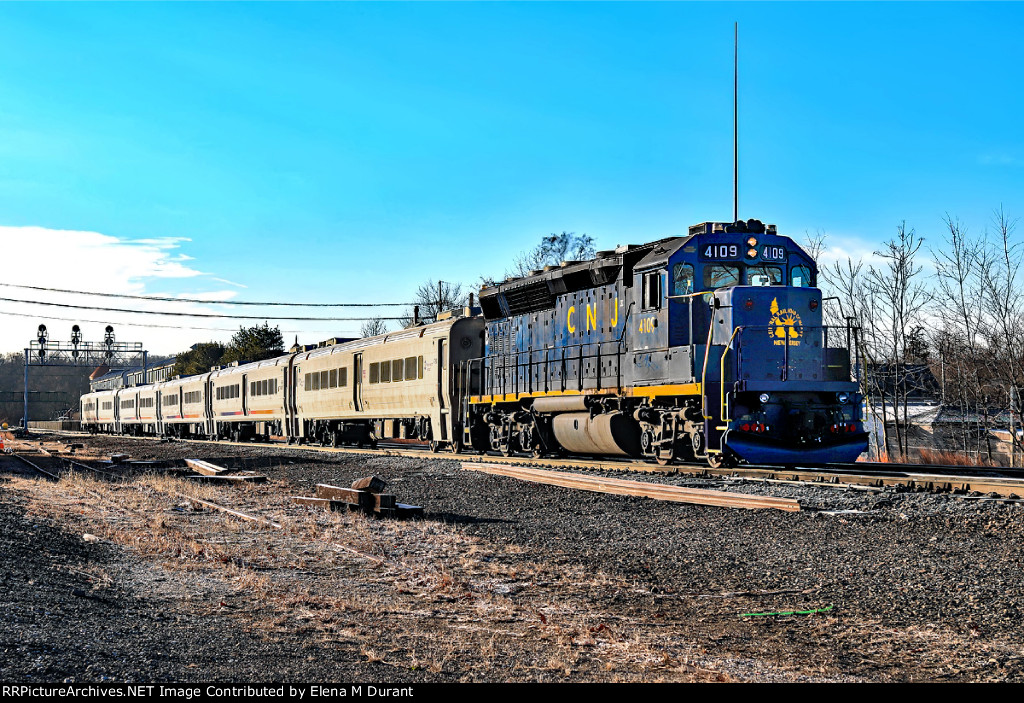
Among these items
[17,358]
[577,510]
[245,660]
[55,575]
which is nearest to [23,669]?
[245,660]

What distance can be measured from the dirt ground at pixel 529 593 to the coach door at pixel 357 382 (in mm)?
15165

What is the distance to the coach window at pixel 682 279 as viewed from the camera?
48.1ft

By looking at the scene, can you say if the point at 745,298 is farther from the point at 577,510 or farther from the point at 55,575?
the point at 55,575

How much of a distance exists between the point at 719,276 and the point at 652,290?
112 cm

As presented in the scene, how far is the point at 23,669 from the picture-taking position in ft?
15.0

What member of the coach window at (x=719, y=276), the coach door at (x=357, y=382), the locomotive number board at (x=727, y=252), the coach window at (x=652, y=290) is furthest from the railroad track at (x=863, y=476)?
the coach door at (x=357, y=382)

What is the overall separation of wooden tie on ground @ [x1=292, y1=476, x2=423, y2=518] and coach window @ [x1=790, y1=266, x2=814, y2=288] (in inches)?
279

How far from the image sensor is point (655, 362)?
15008 millimetres

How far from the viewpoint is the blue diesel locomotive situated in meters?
13.6

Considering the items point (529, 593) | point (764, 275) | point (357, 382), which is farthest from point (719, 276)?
point (357, 382)

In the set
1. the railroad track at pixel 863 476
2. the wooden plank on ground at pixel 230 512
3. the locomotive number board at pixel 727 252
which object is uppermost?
the locomotive number board at pixel 727 252

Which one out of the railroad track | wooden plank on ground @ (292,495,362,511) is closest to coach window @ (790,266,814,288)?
the railroad track

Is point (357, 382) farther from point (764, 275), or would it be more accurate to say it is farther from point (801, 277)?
point (801, 277)

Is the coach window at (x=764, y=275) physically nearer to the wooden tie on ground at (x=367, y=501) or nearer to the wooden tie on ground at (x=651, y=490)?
the wooden tie on ground at (x=651, y=490)
